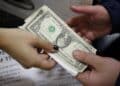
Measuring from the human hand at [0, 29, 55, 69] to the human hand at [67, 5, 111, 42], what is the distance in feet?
0.62

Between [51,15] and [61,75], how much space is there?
174 mm

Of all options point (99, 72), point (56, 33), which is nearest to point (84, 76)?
point (99, 72)

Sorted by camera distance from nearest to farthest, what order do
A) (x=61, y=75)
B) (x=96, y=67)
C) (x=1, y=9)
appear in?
1. (x=96, y=67)
2. (x=61, y=75)
3. (x=1, y=9)

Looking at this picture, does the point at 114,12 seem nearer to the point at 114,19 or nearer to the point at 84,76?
the point at 114,19

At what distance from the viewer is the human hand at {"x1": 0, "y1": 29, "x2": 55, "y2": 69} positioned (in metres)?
0.85

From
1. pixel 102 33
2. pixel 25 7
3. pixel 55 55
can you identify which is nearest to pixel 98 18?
pixel 102 33

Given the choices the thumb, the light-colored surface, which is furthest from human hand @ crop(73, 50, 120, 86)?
the light-colored surface

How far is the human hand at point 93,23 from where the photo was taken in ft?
3.30

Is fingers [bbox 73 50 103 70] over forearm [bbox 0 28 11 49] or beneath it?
beneath

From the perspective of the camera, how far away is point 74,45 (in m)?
0.97

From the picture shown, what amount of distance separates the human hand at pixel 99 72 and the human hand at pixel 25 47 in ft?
0.30

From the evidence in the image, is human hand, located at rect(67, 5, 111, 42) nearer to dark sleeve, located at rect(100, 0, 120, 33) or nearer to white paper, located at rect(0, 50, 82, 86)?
dark sleeve, located at rect(100, 0, 120, 33)

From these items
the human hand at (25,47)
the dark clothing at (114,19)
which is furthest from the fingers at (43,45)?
the dark clothing at (114,19)

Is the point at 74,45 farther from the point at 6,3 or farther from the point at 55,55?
the point at 6,3
